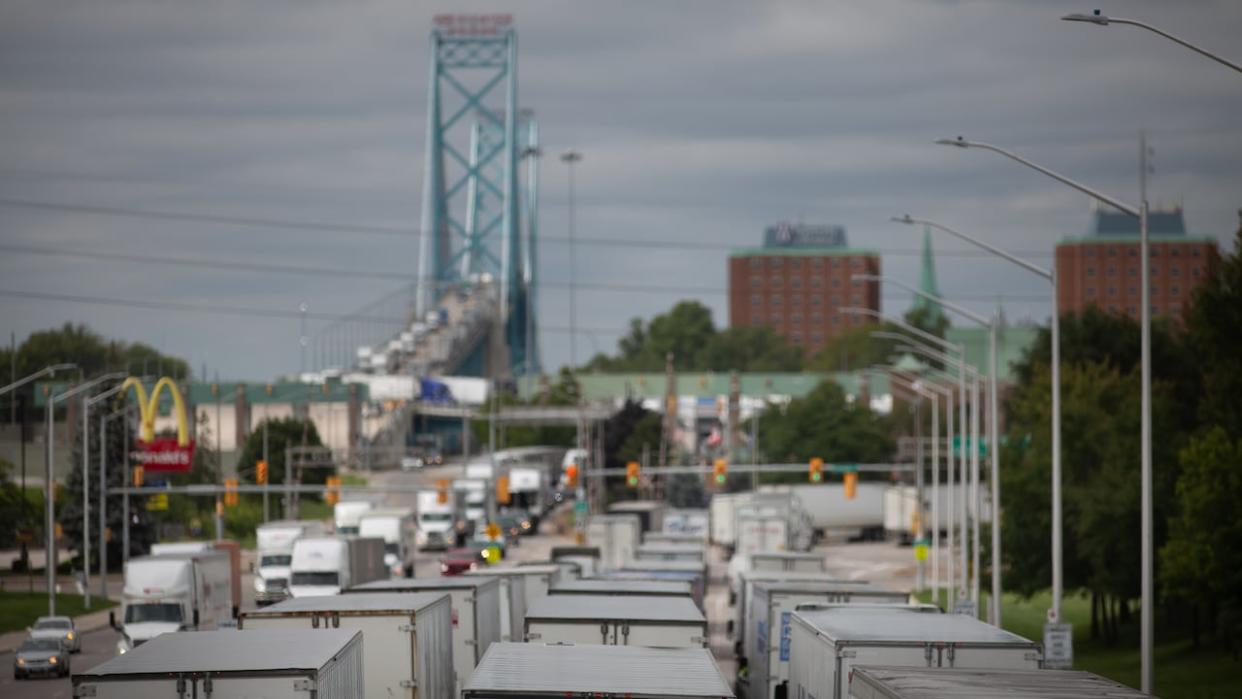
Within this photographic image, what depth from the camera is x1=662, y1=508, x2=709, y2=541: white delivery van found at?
3629 inches

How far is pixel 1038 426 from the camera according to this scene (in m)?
56.9

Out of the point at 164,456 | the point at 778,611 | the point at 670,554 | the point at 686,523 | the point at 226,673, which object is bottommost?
the point at 686,523

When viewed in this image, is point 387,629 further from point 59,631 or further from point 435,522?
point 435,522

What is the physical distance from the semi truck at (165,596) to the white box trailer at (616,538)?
28717 mm

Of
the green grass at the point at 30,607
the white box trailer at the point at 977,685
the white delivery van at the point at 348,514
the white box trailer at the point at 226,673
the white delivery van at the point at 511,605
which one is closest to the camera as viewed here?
the white box trailer at the point at 977,685

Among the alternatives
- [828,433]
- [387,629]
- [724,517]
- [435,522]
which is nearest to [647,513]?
[724,517]

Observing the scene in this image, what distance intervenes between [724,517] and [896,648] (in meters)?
74.9

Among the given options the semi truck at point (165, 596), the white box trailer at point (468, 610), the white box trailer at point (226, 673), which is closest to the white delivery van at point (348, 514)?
the semi truck at point (165, 596)

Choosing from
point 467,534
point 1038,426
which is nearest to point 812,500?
point 467,534

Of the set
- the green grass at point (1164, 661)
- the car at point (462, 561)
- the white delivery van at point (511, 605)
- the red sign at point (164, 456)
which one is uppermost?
the red sign at point (164, 456)

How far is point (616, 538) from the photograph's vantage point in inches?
2933

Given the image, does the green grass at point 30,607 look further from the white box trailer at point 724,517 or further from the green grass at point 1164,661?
the white box trailer at point 724,517

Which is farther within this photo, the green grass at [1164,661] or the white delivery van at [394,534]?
the white delivery van at [394,534]

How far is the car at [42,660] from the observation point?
136 ft
